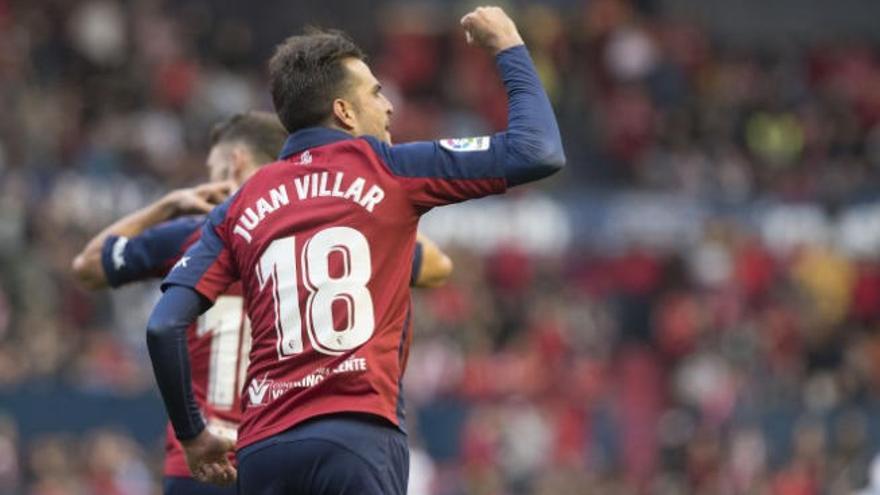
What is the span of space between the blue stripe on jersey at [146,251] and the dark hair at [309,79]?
119cm

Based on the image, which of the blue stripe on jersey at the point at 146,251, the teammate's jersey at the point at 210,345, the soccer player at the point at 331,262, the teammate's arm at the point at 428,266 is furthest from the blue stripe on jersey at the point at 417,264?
the soccer player at the point at 331,262

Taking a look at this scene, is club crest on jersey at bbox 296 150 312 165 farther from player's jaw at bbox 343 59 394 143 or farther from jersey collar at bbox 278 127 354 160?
player's jaw at bbox 343 59 394 143

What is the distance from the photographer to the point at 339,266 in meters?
5.34

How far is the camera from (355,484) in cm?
521

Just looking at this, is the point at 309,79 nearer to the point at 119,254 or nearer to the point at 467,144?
the point at 467,144

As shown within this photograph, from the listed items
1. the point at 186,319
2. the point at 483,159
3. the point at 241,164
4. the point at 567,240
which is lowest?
the point at 567,240

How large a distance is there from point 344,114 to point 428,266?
1.34 metres

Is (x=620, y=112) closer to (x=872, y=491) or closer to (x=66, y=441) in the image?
(x=66, y=441)

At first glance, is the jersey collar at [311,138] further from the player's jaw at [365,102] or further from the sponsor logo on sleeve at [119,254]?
the sponsor logo on sleeve at [119,254]

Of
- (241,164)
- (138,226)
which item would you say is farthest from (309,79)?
(138,226)

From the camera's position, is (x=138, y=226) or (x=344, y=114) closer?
(x=344, y=114)

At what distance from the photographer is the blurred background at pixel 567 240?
1633 centimetres

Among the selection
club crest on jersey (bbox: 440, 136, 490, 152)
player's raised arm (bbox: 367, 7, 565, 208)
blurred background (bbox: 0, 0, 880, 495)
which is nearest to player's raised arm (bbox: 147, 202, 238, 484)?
player's raised arm (bbox: 367, 7, 565, 208)

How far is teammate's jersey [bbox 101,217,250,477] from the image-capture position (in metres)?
6.59
